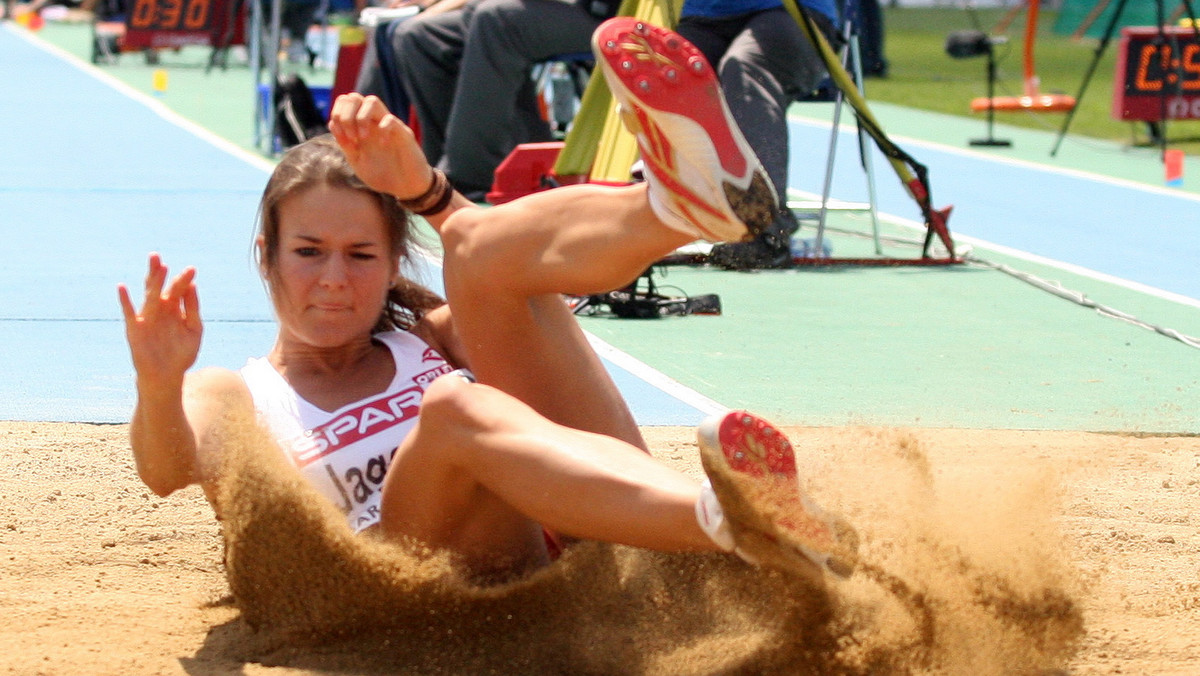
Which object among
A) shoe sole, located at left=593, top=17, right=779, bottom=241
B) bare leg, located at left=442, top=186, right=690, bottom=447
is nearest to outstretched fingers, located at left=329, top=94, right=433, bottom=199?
bare leg, located at left=442, top=186, right=690, bottom=447

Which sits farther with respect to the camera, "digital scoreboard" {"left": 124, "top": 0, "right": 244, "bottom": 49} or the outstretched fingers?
"digital scoreboard" {"left": 124, "top": 0, "right": 244, "bottom": 49}

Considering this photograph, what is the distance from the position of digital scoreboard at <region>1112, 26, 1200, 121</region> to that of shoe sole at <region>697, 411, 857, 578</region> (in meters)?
10.6

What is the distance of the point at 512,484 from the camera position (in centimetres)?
255

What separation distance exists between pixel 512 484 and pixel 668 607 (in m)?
0.49

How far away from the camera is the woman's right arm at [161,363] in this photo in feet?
8.78

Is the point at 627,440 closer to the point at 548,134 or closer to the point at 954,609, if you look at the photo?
the point at 954,609

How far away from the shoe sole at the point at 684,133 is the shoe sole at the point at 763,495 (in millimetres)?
420

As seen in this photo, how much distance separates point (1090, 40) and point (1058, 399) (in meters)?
23.8

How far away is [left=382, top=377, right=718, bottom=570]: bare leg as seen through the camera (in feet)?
7.99

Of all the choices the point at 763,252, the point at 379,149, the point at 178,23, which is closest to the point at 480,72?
the point at 763,252

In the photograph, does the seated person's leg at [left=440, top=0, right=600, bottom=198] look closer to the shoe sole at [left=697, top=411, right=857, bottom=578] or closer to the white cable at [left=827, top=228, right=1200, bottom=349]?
the white cable at [left=827, top=228, right=1200, bottom=349]

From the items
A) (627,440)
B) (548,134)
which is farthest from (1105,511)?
(548,134)

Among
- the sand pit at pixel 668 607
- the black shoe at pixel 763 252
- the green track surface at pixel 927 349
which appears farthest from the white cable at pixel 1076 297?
the sand pit at pixel 668 607

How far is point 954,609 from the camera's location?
260cm
